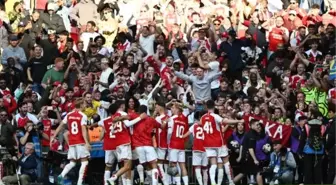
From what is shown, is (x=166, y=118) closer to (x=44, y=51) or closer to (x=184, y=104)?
(x=184, y=104)

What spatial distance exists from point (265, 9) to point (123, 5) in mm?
3798

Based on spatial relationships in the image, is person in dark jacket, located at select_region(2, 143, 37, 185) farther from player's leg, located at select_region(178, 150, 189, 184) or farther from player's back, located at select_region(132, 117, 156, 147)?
player's leg, located at select_region(178, 150, 189, 184)

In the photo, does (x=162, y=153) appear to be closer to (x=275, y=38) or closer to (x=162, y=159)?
(x=162, y=159)

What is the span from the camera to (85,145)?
37.0 metres

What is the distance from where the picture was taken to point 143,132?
36625mm

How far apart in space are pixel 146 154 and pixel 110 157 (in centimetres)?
82

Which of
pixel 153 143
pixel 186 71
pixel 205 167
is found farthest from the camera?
pixel 186 71

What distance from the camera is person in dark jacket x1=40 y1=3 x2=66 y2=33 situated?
43.7 m

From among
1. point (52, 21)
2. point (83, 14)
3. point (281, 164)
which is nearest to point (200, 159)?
point (281, 164)

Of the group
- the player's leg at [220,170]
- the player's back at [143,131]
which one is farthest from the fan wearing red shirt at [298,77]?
the player's back at [143,131]

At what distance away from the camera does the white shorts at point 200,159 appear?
37.3 metres

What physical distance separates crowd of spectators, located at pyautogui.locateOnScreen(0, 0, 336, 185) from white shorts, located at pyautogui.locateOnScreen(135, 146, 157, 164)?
3.23 feet

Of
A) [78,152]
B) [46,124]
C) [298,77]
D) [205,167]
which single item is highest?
[298,77]

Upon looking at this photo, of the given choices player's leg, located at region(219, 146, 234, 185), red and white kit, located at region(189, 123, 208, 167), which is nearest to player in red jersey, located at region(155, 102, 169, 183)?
red and white kit, located at region(189, 123, 208, 167)
